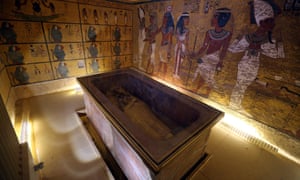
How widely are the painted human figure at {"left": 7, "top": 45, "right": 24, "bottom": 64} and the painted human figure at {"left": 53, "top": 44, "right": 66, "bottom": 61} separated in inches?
21.7

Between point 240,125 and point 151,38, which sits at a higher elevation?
point 151,38

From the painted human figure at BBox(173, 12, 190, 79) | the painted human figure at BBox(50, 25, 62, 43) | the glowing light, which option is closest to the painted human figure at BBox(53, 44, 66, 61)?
the painted human figure at BBox(50, 25, 62, 43)

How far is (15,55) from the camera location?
96.7 inches

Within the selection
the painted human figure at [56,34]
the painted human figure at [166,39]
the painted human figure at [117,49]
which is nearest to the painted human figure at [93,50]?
the painted human figure at [117,49]

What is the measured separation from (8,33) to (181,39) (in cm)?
319

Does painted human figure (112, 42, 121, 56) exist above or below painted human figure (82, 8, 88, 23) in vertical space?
below

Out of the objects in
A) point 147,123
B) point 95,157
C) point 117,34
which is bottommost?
point 95,157

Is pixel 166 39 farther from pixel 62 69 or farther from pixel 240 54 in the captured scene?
pixel 62 69

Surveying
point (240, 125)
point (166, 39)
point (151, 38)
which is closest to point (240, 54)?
point (240, 125)

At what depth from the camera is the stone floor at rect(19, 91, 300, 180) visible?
1.43 metres

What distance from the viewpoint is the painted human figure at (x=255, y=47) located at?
63.3 inches

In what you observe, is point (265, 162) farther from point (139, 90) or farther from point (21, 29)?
point (21, 29)

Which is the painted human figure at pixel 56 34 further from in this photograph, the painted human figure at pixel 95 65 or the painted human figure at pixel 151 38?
the painted human figure at pixel 151 38

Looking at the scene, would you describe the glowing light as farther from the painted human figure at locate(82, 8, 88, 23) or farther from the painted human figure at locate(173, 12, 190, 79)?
the painted human figure at locate(82, 8, 88, 23)
